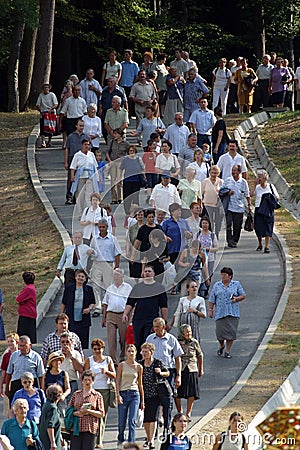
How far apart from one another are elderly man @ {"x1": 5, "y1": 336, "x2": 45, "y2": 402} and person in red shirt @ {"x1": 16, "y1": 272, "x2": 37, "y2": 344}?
2864mm

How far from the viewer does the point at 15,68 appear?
130 feet

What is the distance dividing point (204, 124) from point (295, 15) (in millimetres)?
24439

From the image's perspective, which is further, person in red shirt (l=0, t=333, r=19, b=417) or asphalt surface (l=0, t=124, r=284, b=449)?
asphalt surface (l=0, t=124, r=284, b=449)

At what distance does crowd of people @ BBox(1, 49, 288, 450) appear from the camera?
14.2m

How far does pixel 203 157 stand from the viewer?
2292cm

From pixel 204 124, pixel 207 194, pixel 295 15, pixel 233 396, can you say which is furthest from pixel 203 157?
pixel 295 15

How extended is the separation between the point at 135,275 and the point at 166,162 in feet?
13.2

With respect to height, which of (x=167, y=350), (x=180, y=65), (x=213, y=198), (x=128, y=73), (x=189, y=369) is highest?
(x=180, y=65)

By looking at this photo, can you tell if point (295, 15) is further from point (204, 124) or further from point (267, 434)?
point (267, 434)

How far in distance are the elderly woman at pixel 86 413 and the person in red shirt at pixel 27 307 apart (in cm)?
408

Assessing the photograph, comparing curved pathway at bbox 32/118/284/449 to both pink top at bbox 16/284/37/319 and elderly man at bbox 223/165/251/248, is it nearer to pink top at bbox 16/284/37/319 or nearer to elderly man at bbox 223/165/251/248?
elderly man at bbox 223/165/251/248

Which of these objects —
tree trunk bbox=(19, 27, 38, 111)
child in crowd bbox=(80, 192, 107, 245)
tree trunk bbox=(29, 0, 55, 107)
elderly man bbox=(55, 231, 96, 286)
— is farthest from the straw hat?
tree trunk bbox=(19, 27, 38, 111)

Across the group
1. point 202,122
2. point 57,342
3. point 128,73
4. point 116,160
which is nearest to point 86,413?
point 57,342

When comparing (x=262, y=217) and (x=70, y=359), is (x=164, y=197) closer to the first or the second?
(x=262, y=217)
